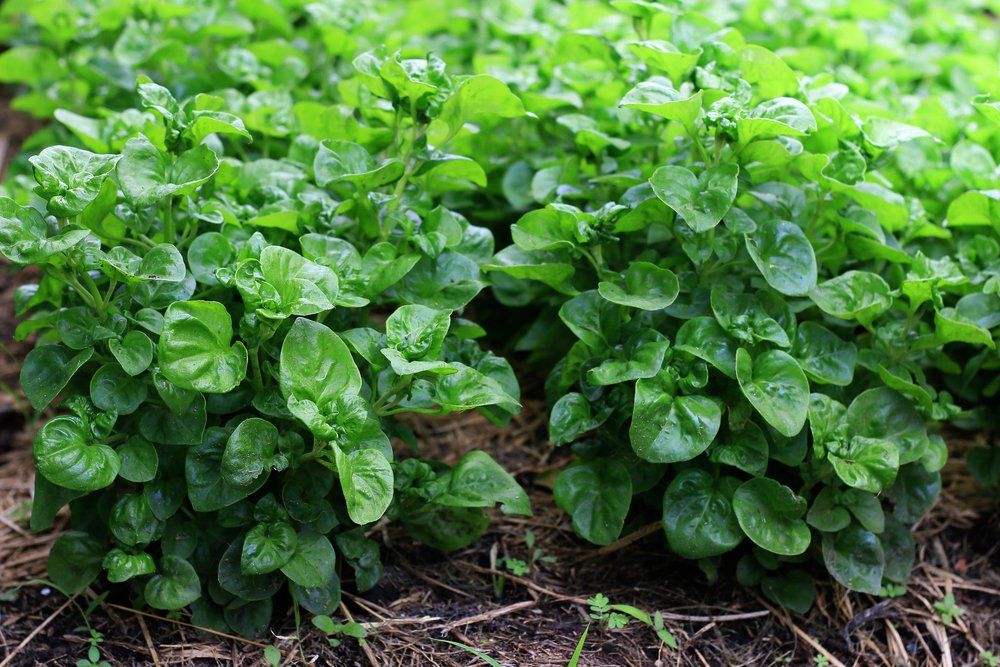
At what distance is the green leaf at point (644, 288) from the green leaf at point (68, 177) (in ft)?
3.53

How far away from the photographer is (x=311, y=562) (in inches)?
72.7

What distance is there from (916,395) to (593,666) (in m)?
0.99

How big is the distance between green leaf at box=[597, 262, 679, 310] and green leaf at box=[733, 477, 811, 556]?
1.52ft

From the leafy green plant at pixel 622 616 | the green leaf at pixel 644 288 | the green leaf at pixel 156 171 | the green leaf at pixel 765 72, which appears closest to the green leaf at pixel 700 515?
the leafy green plant at pixel 622 616

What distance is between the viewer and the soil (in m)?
1.94

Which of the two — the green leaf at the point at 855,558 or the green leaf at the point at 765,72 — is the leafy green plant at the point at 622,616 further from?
the green leaf at the point at 765,72

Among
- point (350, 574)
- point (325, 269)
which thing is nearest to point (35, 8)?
point (325, 269)

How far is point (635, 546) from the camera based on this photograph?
2.27m

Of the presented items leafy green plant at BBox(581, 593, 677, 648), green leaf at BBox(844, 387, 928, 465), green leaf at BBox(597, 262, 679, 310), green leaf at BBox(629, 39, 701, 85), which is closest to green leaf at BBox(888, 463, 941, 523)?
green leaf at BBox(844, 387, 928, 465)

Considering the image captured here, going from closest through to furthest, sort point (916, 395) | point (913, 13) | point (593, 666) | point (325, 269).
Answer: point (325, 269) < point (593, 666) < point (916, 395) < point (913, 13)

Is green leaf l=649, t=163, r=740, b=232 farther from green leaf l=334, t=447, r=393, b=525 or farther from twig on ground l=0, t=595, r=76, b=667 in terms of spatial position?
twig on ground l=0, t=595, r=76, b=667

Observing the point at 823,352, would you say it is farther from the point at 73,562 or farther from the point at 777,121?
the point at 73,562

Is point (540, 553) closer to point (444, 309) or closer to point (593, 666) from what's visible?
point (593, 666)

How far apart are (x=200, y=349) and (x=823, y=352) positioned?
55.1 inches
